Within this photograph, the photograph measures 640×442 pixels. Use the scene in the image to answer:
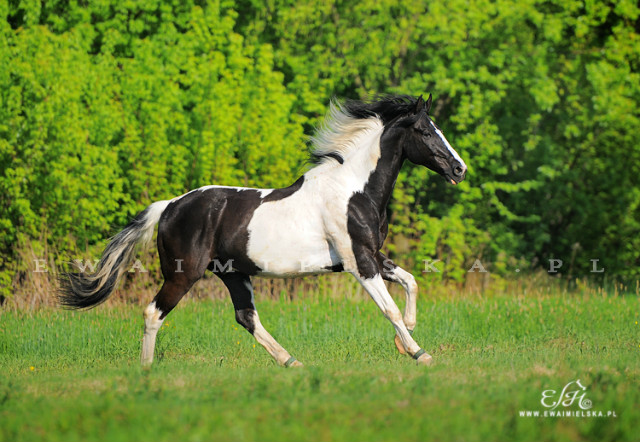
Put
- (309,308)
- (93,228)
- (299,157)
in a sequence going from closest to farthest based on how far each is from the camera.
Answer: (309,308) < (93,228) < (299,157)

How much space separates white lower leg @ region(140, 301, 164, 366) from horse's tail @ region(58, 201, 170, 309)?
66 cm

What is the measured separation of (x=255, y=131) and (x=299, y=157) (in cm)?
95

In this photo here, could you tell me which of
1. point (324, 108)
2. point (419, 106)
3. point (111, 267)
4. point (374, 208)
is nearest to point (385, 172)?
point (374, 208)

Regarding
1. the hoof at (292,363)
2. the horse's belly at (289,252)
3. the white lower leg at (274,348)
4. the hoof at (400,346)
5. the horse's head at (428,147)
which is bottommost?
the hoof at (292,363)

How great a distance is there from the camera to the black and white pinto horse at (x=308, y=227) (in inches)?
288

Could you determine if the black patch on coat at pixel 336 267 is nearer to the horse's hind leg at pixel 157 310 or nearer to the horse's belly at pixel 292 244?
the horse's belly at pixel 292 244

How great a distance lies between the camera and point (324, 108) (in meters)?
16.0

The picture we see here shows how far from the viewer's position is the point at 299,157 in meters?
14.2

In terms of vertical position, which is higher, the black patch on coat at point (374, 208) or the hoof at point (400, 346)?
the black patch on coat at point (374, 208)

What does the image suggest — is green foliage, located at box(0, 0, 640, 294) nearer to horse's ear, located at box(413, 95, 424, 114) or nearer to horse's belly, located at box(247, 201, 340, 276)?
horse's belly, located at box(247, 201, 340, 276)

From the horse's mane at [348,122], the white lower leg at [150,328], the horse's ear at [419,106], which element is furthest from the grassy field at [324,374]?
the horse's ear at [419,106]

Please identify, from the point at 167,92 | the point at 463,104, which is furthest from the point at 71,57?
the point at 463,104

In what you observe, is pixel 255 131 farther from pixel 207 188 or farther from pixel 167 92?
pixel 207 188

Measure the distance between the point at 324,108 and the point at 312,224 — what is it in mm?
8974
